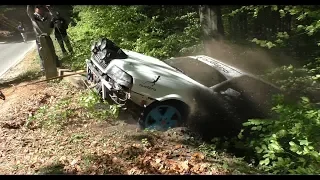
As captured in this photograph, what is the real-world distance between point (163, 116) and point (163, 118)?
35 millimetres

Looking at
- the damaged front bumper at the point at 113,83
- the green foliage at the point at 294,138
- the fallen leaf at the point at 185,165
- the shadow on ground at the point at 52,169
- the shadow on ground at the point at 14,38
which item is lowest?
the shadow on ground at the point at 14,38

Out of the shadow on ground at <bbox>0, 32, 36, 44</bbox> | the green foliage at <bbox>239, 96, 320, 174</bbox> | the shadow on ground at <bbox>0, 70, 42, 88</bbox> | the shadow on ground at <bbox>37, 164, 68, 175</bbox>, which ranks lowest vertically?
the shadow on ground at <bbox>0, 32, 36, 44</bbox>

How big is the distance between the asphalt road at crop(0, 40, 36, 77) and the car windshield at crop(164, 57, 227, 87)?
8466mm

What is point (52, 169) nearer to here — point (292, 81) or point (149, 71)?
point (149, 71)

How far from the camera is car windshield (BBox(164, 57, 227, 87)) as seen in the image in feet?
20.8

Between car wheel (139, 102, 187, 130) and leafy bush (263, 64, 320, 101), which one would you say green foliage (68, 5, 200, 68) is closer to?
leafy bush (263, 64, 320, 101)

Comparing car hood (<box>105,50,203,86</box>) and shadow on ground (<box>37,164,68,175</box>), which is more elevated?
car hood (<box>105,50,203,86</box>)

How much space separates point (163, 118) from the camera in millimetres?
5789

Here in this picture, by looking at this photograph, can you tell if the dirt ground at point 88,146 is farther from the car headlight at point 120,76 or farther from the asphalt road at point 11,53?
the asphalt road at point 11,53

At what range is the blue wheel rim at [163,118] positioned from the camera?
18.7 feet

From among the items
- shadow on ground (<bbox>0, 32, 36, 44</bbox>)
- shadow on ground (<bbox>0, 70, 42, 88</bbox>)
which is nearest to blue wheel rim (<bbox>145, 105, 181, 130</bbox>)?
shadow on ground (<bbox>0, 70, 42, 88</bbox>)

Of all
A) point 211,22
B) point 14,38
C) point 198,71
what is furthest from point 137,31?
point 14,38

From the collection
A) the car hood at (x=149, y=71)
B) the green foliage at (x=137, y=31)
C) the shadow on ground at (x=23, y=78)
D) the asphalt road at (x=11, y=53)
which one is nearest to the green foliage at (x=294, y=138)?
the car hood at (x=149, y=71)

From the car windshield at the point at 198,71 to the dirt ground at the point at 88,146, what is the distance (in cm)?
113
